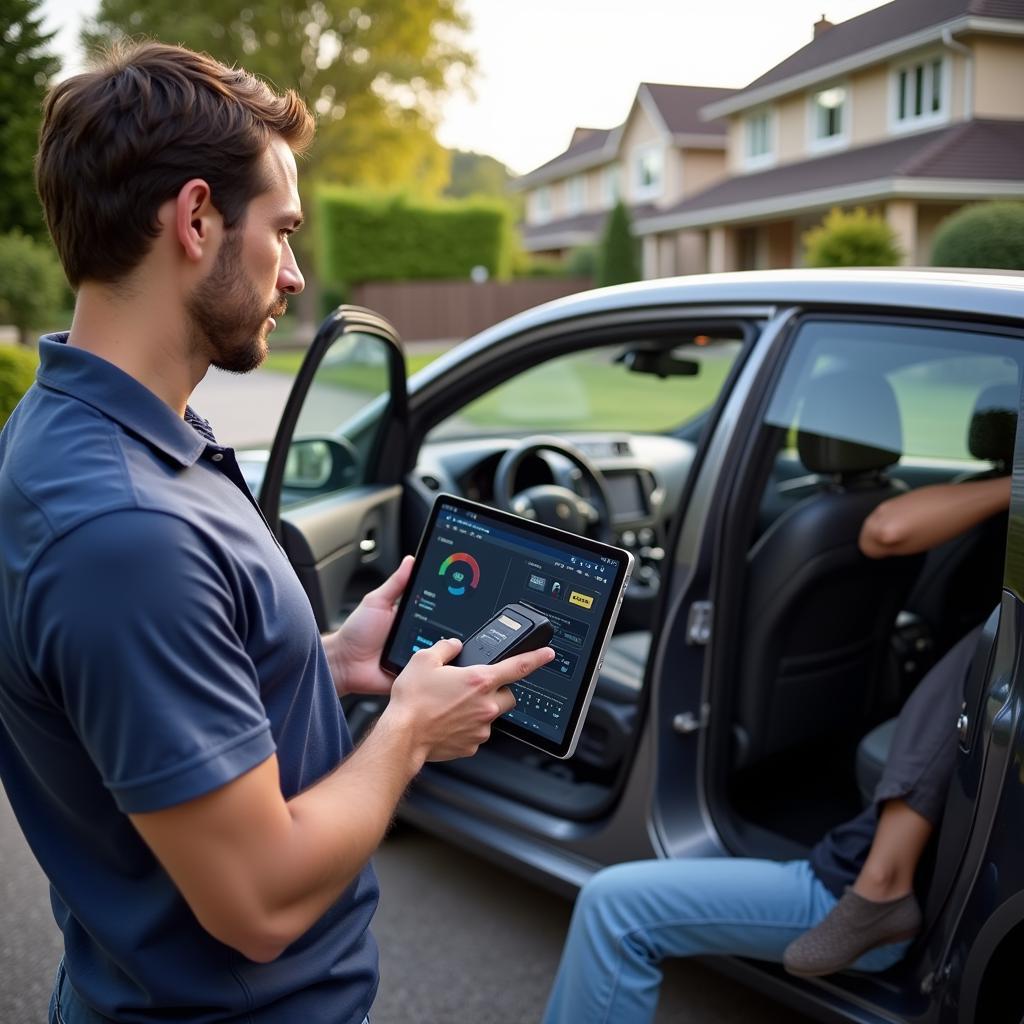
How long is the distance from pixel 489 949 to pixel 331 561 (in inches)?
45.0

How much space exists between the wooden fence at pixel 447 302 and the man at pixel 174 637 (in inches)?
1024

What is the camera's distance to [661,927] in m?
2.18

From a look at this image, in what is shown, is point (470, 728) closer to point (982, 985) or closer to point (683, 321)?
point (982, 985)

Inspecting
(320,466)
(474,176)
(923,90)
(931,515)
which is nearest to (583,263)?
(923,90)

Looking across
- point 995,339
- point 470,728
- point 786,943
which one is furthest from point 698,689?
point 470,728

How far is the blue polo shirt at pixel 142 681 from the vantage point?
3.38ft

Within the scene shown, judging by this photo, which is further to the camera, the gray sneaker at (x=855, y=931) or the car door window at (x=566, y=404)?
the car door window at (x=566, y=404)

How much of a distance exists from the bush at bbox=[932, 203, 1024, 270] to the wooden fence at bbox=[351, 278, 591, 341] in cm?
2340

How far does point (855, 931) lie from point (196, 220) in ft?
5.67

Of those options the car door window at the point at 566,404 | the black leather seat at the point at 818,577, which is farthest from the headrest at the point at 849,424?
the car door window at the point at 566,404

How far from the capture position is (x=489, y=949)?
9.86ft

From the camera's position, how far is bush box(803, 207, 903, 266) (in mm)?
6551

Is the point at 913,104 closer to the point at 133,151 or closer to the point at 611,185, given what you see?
the point at 133,151

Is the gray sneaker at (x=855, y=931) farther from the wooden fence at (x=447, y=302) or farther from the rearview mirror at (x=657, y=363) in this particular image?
the wooden fence at (x=447, y=302)
